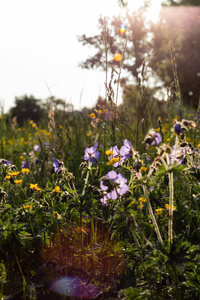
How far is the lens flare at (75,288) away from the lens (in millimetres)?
1385

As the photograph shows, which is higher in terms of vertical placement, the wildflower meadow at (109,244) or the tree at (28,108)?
the tree at (28,108)

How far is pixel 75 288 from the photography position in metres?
1.42

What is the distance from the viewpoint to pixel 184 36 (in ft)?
78.1

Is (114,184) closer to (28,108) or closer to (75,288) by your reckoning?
(75,288)

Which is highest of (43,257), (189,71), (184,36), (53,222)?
(184,36)

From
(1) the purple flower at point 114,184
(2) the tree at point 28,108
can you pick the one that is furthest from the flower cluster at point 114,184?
(2) the tree at point 28,108

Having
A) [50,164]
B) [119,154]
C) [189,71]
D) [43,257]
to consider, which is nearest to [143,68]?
[119,154]

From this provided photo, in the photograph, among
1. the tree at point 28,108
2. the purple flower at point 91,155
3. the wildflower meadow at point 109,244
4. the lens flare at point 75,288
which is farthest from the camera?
the tree at point 28,108

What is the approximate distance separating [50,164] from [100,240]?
1.37 meters

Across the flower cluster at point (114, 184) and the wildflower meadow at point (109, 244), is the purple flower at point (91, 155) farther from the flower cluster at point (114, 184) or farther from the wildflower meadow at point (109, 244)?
the flower cluster at point (114, 184)

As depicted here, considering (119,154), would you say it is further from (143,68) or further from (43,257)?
(143,68)

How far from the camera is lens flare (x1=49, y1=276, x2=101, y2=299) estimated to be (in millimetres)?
1385

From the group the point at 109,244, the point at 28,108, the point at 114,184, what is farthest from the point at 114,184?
the point at 28,108

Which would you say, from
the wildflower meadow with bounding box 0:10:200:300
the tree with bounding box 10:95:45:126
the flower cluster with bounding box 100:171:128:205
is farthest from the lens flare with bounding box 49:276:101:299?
the tree with bounding box 10:95:45:126
